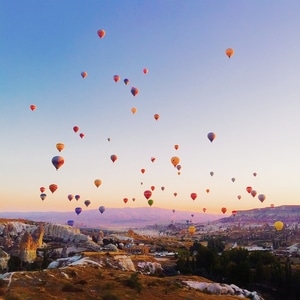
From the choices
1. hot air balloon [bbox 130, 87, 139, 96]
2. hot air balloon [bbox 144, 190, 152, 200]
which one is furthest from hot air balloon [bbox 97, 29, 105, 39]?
hot air balloon [bbox 144, 190, 152, 200]

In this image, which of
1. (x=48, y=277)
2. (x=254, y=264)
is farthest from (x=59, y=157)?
(x=254, y=264)

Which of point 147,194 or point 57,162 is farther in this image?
point 147,194

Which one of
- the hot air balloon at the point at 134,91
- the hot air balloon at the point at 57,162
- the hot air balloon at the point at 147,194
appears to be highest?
the hot air balloon at the point at 134,91

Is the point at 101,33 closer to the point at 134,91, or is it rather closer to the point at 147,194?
the point at 134,91

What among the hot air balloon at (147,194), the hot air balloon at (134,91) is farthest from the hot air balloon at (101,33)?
the hot air balloon at (147,194)

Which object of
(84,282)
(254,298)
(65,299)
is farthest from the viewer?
(254,298)

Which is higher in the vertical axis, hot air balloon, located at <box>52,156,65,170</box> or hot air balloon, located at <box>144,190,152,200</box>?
hot air balloon, located at <box>52,156,65,170</box>

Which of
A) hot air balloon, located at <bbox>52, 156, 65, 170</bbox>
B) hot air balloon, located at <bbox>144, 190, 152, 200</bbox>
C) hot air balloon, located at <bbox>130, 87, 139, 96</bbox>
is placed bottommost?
hot air balloon, located at <bbox>144, 190, 152, 200</bbox>

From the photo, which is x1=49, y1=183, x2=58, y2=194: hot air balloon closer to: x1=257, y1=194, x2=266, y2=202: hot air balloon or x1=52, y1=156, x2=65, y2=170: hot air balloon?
x1=52, y1=156, x2=65, y2=170: hot air balloon

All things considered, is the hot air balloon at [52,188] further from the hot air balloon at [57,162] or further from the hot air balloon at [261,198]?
the hot air balloon at [261,198]

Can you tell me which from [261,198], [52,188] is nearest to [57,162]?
[52,188]

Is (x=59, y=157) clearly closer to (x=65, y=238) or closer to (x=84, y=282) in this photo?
(x=84, y=282)
